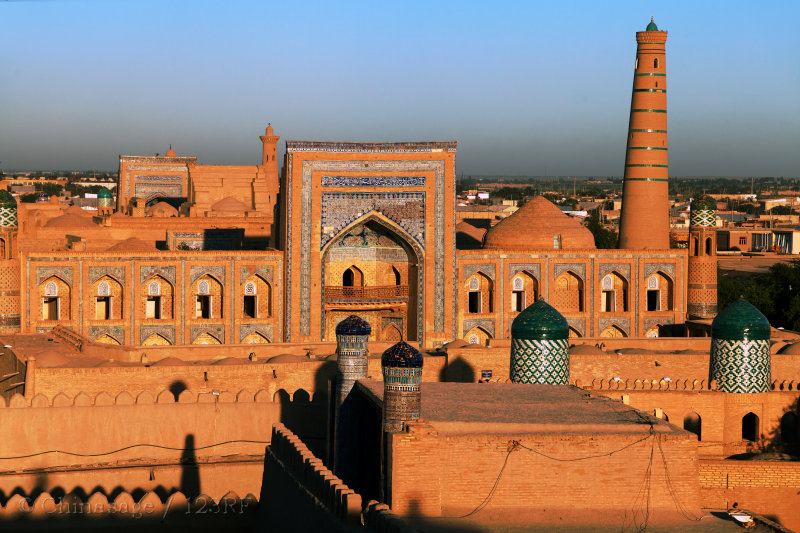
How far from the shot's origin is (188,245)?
113ft

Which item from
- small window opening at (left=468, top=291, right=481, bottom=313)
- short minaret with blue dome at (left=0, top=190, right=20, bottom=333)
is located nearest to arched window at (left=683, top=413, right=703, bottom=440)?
small window opening at (left=468, top=291, right=481, bottom=313)

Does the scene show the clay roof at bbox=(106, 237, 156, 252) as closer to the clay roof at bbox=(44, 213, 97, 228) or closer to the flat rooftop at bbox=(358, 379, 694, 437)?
the clay roof at bbox=(44, 213, 97, 228)

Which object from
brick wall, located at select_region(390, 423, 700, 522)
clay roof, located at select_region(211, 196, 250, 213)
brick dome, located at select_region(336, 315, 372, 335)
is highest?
clay roof, located at select_region(211, 196, 250, 213)

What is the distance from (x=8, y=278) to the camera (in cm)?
2673

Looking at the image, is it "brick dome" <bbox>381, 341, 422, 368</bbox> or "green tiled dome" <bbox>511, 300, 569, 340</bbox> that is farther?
"green tiled dome" <bbox>511, 300, 569, 340</bbox>

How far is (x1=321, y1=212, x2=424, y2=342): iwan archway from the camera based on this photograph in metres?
29.1

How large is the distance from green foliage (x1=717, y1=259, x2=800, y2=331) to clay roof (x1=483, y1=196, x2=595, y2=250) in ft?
25.6

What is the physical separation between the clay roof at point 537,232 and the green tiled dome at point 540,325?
14713 millimetres

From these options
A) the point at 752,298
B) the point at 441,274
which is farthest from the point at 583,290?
the point at 752,298

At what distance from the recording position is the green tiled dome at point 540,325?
54.1ft

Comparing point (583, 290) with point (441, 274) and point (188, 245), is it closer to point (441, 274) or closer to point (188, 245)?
point (441, 274)

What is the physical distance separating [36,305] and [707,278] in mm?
15801

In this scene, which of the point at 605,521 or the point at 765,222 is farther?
the point at 765,222

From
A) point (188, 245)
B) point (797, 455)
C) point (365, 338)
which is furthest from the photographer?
point (188, 245)
